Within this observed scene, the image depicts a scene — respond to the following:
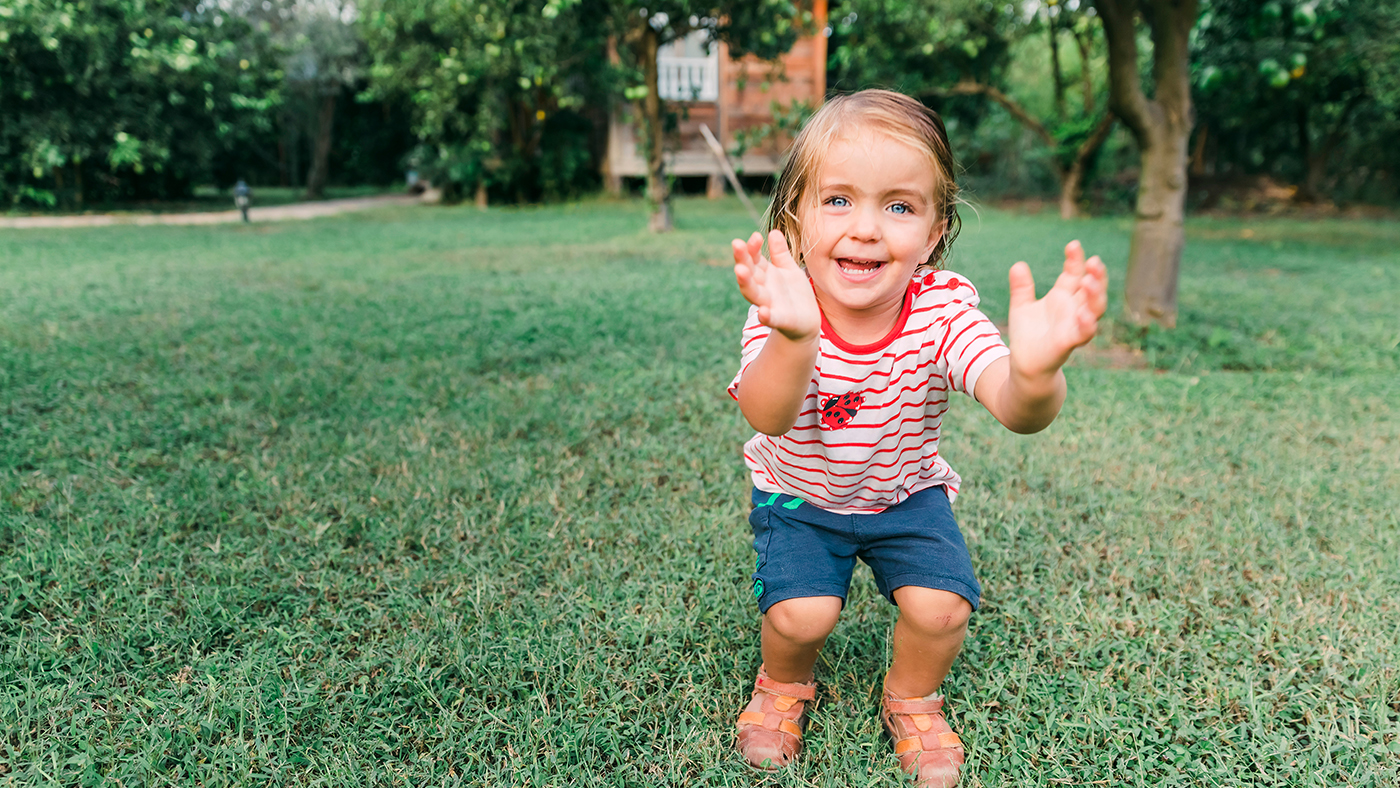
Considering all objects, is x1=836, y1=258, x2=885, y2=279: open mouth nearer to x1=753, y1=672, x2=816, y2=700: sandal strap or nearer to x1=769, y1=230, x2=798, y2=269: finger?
x1=769, y1=230, x2=798, y2=269: finger

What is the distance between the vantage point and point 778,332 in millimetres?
1270

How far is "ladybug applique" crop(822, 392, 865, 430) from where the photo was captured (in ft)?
4.89

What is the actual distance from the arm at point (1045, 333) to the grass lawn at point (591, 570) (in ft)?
2.55

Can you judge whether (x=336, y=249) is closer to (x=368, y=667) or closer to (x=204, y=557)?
(x=204, y=557)

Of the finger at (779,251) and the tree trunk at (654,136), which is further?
the tree trunk at (654,136)

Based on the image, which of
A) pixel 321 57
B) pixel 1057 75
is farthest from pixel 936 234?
pixel 321 57

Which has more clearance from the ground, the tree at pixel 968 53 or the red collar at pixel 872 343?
the tree at pixel 968 53

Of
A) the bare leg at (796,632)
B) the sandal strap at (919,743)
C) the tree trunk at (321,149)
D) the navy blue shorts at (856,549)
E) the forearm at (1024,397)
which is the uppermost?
the tree trunk at (321,149)

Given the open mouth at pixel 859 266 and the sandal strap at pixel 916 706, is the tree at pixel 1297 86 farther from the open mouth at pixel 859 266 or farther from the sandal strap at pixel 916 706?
the sandal strap at pixel 916 706

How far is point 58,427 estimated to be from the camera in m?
3.21

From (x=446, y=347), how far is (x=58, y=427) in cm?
177

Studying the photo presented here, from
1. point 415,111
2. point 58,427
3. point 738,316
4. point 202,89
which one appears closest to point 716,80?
point 415,111

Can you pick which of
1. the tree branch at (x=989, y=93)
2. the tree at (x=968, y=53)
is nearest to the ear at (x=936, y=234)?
the tree at (x=968, y=53)

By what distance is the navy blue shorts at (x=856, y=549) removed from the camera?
1548 millimetres
